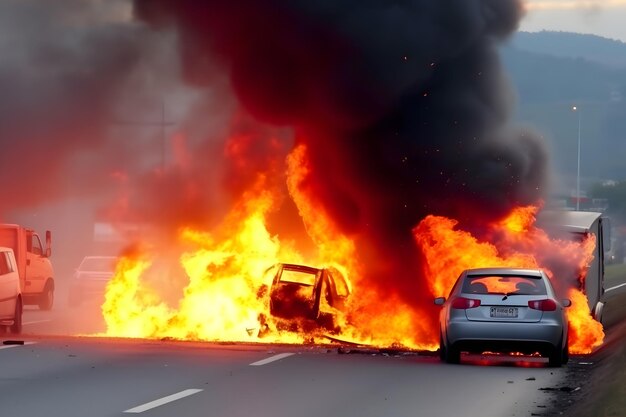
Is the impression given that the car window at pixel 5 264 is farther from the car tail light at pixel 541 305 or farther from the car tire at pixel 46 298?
the car tire at pixel 46 298

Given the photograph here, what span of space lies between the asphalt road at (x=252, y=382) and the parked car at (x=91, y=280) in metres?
18.7

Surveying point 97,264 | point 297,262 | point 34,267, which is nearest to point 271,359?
point 297,262

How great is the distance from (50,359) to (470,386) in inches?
246

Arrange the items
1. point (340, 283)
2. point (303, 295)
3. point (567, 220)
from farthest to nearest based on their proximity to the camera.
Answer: point (567, 220)
point (340, 283)
point (303, 295)

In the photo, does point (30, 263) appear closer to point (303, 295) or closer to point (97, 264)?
point (97, 264)

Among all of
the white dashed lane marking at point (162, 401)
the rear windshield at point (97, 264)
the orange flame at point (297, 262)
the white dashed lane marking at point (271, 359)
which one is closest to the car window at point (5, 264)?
the orange flame at point (297, 262)

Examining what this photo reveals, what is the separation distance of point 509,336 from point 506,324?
18 centimetres

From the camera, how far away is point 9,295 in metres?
27.4

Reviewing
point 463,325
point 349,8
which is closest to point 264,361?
point 463,325

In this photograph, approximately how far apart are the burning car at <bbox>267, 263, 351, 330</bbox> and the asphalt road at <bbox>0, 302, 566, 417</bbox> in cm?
242

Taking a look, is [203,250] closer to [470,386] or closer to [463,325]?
[463,325]

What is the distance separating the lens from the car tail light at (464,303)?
20.8 m

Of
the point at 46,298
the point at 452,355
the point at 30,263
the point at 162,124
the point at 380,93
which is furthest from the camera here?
the point at 162,124

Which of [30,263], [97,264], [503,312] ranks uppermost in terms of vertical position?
[503,312]
